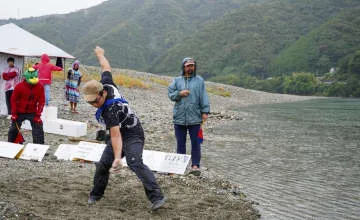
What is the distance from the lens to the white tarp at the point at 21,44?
13398mm

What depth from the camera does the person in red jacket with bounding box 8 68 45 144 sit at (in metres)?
9.14

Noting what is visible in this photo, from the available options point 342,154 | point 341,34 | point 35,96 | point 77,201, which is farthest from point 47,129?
point 341,34

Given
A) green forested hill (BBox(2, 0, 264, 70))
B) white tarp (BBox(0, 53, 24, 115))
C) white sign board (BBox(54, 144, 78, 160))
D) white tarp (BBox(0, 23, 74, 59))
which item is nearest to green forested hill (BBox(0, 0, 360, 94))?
green forested hill (BBox(2, 0, 264, 70))

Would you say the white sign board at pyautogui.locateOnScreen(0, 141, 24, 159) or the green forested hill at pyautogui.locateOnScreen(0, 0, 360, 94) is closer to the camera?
the white sign board at pyautogui.locateOnScreen(0, 141, 24, 159)

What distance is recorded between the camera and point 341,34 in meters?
111

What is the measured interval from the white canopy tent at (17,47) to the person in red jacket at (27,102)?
171 inches

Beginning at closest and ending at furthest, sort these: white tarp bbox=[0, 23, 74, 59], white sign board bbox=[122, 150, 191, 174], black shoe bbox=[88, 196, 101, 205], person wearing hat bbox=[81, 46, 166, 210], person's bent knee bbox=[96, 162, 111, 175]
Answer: person wearing hat bbox=[81, 46, 166, 210] < person's bent knee bbox=[96, 162, 111, 175] < black shoe bbox=[88, 196, 101, 205] < white sign board bbox=[122, 150, 191, 174] < white tarp bbox=[0, 23, 74, 59]

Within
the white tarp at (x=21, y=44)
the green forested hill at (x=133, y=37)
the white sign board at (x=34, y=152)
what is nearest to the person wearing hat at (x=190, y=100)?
the white sign board at (x=34, y=152)

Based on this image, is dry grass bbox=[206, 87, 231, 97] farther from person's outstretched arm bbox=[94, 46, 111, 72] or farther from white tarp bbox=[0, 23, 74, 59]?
person's outstretched arm bbox=[94, 46, 111, 72]

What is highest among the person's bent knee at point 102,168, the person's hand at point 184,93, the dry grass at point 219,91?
the person's hand at point 184,93

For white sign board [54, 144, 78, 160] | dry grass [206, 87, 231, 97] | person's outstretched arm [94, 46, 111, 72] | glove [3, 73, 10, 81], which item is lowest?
white sign board [54, 144, 78, 160]

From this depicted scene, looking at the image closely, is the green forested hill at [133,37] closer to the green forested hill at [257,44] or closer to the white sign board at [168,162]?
the green forested hill at [257,44]

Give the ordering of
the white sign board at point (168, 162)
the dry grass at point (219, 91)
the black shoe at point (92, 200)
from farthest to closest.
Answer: the dry grass at point (219, 91)
the white sign board at point (168, 162)
the black shoe at point (92, 200)

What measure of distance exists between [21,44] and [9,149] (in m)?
5.68
